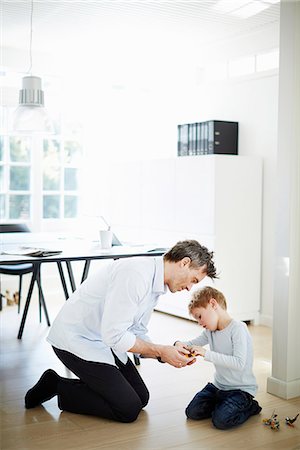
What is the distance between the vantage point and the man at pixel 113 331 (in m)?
3.09

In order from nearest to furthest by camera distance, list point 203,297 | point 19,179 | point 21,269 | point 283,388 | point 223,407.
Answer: point 223,407
point 203,297
point 283,388
point 21,269
point 19,179

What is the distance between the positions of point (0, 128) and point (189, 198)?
7.22 feet

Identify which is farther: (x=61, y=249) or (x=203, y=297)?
(x=61, y=249)

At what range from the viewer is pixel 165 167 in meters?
6.03

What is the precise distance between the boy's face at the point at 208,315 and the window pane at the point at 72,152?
3.98m

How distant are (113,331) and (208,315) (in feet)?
1.99

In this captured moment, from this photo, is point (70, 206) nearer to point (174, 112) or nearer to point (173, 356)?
point (174, 112)

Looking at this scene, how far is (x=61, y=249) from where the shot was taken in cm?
453

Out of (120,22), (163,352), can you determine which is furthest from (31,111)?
(163,352)

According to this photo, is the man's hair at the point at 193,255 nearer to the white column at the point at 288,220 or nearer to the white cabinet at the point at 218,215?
the white column at the point at 288,220

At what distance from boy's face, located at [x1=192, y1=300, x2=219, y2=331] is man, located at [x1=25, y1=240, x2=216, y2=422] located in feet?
0.78

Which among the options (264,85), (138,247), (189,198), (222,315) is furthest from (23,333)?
(264,85)

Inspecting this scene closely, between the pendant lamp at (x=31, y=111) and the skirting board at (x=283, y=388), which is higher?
the pendant lamp at (x=31, y=111)

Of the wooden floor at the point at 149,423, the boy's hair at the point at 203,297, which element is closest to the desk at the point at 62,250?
the wooden floor at the point at 149,423
